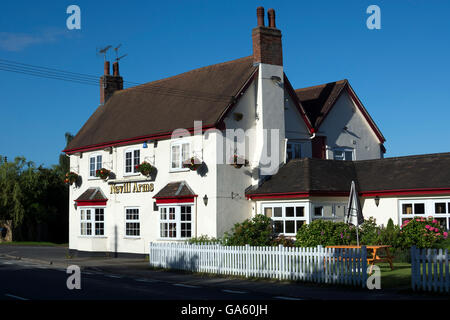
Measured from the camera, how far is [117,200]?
31.1 m

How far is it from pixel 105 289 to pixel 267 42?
1526 cm

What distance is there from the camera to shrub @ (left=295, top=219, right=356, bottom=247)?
74.2ft

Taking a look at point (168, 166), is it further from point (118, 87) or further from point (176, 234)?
point (118, 87)

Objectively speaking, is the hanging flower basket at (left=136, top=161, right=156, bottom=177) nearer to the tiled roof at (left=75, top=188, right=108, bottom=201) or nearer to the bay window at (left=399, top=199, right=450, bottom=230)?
the tiled roof at (left=75, top=188, right=108, bottom=201)

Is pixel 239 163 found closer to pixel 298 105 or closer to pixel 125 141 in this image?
pixel 298 105

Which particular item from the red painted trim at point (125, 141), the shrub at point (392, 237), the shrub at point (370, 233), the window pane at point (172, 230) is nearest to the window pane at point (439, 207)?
the shrub at point (392, 237)

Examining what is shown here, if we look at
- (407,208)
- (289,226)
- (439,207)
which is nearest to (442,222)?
(439,207)

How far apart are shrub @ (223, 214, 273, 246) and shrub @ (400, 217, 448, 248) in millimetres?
5319

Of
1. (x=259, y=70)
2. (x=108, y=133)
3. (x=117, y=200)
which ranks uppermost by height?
(x=259, y=70)

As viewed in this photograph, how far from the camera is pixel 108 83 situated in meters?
36.4

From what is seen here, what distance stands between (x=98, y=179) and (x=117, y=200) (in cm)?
223

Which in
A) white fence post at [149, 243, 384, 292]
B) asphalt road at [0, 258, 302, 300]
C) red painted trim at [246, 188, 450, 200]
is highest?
red painted trim at [246, 188, 450, 200]

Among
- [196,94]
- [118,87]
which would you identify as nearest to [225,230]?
[196,94]

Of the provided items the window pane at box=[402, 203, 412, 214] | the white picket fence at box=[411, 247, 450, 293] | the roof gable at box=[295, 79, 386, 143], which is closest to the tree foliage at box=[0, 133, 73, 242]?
the roof gable at box=[295, 79, 386, 143]
